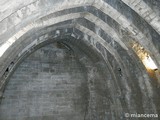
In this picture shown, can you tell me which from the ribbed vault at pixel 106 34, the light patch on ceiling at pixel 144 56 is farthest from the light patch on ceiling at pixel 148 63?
the ribbed vault at pixel 106 34

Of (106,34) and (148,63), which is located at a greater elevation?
(106,34)

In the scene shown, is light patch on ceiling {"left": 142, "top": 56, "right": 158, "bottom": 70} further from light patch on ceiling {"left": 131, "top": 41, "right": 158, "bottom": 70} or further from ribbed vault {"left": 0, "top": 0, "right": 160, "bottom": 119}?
ribbed vault {"left": 0, "top": 0, "right": 160, "bottom": 119}

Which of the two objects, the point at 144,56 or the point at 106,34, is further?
the point at 106,34

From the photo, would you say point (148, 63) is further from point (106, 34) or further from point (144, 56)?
point (106, 34)

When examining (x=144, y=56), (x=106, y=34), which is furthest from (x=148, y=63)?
(x=106, y=34)

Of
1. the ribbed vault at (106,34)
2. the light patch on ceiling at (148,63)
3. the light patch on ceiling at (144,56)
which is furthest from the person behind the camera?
the light patch on ceiling at (148,63)

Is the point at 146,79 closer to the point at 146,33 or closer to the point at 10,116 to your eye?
the point at 146,33

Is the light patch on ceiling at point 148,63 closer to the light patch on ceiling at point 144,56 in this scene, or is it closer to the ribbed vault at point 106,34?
the light patch on ceiling at point 144,56

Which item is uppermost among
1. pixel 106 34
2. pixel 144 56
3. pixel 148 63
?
pixel 106 34

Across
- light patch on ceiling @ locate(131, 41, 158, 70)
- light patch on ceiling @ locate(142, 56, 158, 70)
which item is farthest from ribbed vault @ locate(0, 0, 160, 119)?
light patch on ceiling @ locate(142, 56, 158, 70)

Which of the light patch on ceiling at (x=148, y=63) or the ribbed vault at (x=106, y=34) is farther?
the light patch on ceiling at (x=148, y=63)

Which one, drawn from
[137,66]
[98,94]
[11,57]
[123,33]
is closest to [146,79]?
[137,66]

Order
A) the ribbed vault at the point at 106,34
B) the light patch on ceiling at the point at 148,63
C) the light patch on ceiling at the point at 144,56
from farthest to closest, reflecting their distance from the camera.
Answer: the light patch on ceiling at the point at 148,63
the light patch on ceiling at the point at 144,56
the ribbed vault at the point at 106,34

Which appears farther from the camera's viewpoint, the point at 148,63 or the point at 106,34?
the point at 106,34
